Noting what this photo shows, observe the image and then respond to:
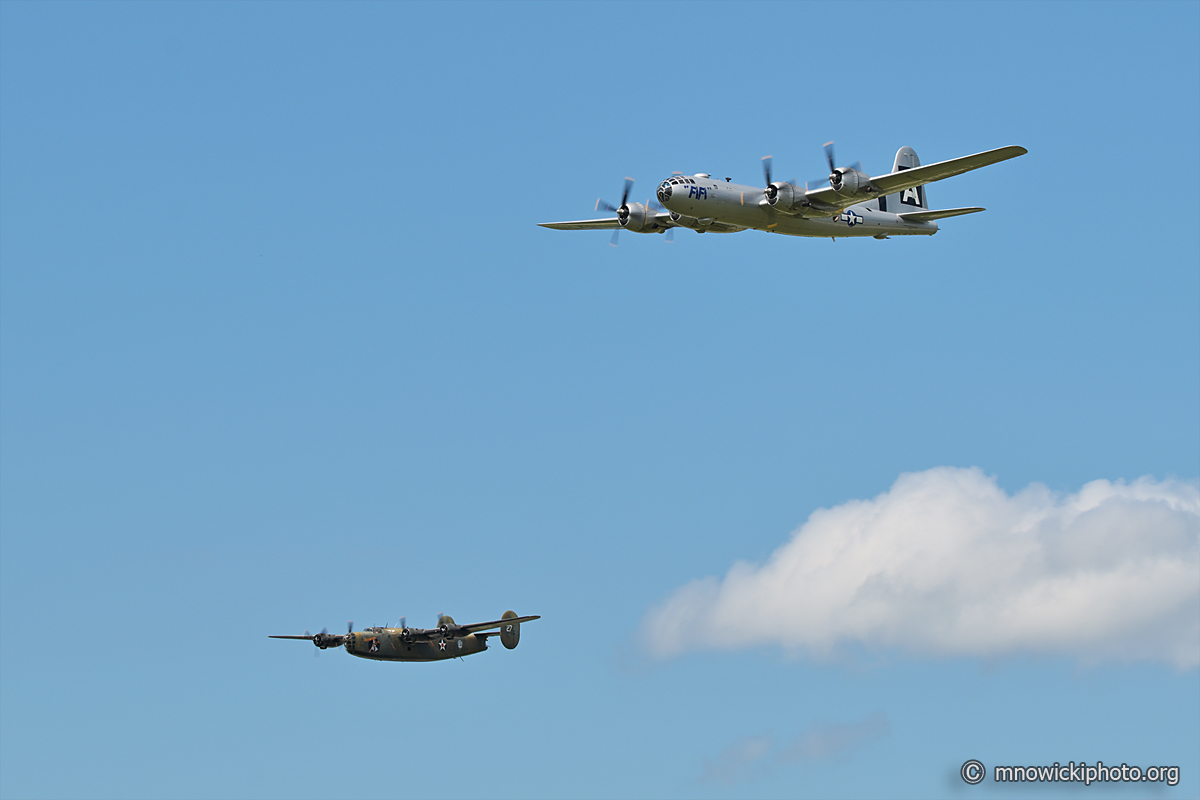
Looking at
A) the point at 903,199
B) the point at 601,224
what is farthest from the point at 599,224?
the point at 903,199

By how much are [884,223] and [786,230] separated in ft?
27.1

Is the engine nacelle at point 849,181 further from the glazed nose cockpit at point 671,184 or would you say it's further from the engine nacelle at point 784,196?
the glazed nose cockpit at point 671,184

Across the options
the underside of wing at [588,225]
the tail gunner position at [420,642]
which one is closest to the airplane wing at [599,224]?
the underside of wing at [588,225]

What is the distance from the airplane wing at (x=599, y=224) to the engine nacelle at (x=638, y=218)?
0.33 meters

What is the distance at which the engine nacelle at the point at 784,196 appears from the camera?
66.8 metres

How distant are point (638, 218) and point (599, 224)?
2915 millimetres

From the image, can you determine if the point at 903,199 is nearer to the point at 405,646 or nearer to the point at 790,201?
the point at 790,201

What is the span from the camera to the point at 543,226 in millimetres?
78188

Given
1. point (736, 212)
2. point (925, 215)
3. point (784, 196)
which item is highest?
point (925, 215)

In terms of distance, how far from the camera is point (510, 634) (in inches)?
3489

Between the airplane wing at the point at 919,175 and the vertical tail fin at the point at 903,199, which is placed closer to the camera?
the airplane wing at the point at 919,175

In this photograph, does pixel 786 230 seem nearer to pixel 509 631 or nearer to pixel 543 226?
pixel 543 226

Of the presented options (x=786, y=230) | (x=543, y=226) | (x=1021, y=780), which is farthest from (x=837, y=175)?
(x=1021, y=780)

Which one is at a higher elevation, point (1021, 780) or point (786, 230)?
point (786, 230)
